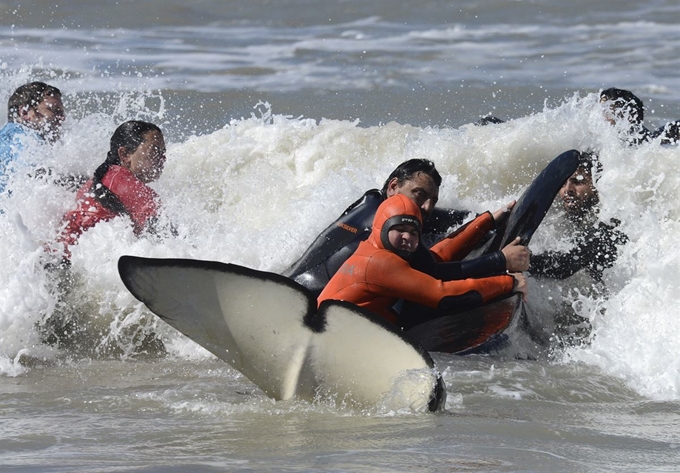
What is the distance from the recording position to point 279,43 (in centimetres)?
1830

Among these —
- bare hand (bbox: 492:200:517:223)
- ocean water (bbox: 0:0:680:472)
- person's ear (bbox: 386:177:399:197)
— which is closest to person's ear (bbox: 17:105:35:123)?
ocean water (bbox: 0:0:680:472)

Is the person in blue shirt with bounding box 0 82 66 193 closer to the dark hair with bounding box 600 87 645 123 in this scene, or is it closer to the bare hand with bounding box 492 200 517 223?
the bare hand with bounding box 492 200 517 223

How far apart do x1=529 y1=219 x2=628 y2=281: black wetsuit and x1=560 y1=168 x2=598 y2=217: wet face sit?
0.15 metres

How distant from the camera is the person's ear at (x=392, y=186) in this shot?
5844 millimetres

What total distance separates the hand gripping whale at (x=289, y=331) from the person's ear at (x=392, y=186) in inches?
60.6

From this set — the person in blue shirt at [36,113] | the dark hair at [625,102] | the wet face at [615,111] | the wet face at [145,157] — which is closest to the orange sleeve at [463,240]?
the wet face at [615,111]

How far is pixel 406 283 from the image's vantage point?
5.00m

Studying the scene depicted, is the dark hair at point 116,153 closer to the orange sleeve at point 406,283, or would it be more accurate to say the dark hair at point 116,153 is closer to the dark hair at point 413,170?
the dark hair at point 413,170

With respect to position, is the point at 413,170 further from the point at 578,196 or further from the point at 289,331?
the point at 289,331

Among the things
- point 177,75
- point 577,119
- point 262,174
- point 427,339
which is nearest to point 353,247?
point 427,339

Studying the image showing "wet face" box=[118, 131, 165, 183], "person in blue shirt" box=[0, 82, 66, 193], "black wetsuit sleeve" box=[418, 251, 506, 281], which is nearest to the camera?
"black wetsuit sleeve" box=[418, 251, 506, 281]

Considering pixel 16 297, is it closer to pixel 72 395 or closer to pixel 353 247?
pixel 72 395

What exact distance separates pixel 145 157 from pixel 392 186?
2096mm

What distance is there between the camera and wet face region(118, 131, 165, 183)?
23.8 feet
